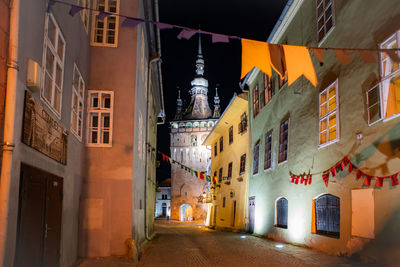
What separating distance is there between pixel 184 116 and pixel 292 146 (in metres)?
57.1

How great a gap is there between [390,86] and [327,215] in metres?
4.68

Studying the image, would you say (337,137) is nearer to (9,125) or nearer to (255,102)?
(9,125)

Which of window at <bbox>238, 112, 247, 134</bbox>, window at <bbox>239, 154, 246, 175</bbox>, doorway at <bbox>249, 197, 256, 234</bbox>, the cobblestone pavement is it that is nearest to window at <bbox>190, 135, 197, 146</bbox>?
window at <bbox>238, 112, 247, 134</bbox>

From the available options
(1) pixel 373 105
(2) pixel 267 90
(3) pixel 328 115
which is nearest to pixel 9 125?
(1) pixel 373 105

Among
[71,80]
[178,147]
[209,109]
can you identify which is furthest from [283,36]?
[209,109]

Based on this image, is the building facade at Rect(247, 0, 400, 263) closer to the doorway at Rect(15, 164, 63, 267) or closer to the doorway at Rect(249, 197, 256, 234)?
the doorway at Rect(249, 197, 256, 234)

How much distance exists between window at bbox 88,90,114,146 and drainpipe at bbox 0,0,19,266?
18.9 feet

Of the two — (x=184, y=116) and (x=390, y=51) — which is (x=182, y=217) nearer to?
(x=184, y=116)

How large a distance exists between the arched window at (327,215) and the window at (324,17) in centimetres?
521

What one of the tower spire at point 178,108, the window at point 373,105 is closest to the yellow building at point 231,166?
the window at point 373,105

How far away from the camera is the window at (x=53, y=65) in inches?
272

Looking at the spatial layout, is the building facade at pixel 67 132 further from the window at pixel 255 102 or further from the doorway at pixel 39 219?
the window at pixel 255 102

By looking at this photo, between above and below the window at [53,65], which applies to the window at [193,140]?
above

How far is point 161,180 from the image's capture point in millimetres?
96812
